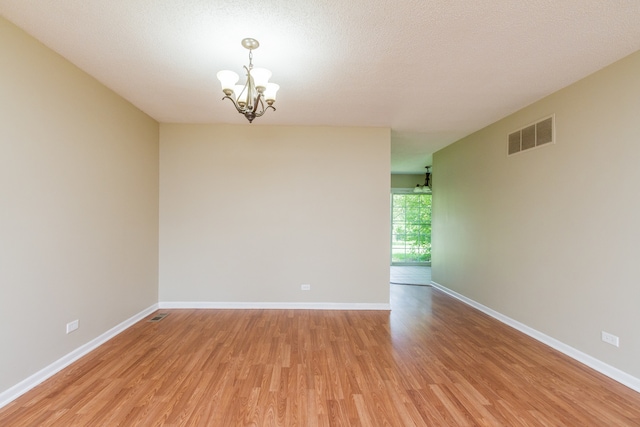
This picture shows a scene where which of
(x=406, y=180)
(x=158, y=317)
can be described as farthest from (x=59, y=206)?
(x=406, y=180)

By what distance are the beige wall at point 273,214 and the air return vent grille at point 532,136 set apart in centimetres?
157

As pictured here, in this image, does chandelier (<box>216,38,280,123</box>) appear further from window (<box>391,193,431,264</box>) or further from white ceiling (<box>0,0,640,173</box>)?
window (<box>391,193,431,264</box>)

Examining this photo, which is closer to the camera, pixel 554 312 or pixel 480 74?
pixel 480 74

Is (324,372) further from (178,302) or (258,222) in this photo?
(178,302)

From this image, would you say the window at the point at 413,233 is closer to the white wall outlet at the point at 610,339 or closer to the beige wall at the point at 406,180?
the beige wall at the point at 406,180

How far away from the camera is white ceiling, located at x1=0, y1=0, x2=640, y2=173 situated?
182cm

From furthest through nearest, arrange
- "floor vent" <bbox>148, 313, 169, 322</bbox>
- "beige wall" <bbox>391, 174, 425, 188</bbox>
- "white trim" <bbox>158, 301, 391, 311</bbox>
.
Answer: "beige wall" <bbox>391, 174, 425, 188</bbox> → "white trim" <bbox>158, 301, 391, 311</bbox> → "floor vent" <bbox>148, 313, 169, 322</bbox>

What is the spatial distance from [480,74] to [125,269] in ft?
14.2

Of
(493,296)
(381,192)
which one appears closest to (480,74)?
(381,192)

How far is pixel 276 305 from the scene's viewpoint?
4.08 meters

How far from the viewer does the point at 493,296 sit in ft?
12.6

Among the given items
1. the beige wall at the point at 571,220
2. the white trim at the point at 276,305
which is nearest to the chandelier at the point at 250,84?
the white trim at the point at 276,305

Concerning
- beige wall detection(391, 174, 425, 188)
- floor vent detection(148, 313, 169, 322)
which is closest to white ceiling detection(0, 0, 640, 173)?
floor vent detection(148, 313, 169, 322)

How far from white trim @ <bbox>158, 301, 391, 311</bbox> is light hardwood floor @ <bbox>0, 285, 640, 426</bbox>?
1.97ft
